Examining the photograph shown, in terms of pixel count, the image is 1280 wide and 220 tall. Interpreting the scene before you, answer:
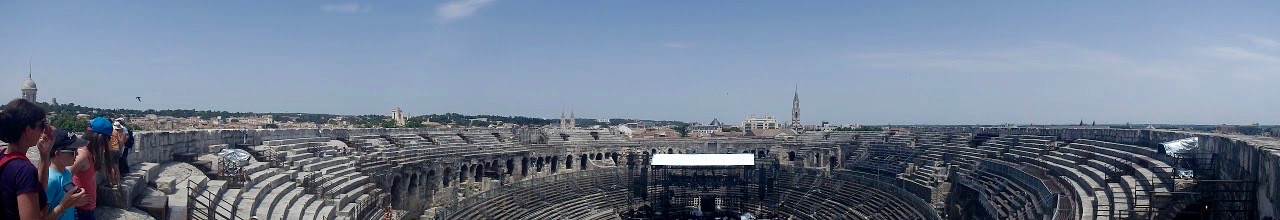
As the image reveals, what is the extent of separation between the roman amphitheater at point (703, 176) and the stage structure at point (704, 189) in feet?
0.52

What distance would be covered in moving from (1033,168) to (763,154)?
3088 cm

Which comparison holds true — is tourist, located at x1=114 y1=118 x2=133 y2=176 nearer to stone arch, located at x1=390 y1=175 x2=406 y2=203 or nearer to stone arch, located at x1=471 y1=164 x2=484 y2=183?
stone arch, located at x1=390 y1=175 x2=406 y2=203

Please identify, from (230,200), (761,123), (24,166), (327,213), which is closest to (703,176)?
(327,213)

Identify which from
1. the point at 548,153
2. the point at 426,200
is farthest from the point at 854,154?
the point at 426,200

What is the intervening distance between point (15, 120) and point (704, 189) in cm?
3397

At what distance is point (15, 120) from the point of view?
4797 millimetres

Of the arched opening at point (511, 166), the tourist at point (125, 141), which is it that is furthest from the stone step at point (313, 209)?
the arched opening at point (511, 166)

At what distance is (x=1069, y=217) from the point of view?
16.6 m

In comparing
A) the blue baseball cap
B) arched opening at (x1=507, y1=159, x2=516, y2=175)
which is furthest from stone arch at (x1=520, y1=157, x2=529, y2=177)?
the blue baseball cap

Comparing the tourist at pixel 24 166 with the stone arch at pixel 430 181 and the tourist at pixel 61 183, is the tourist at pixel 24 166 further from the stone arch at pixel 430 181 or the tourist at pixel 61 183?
the stone arch at pixel 430 181

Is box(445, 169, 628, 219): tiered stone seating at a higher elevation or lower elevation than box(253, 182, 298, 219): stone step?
lower

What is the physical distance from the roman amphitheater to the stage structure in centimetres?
16

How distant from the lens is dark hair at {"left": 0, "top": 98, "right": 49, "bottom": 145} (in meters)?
4.79

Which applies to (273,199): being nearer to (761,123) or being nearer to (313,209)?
(313,209)
